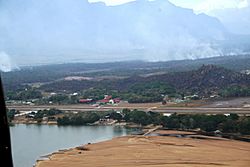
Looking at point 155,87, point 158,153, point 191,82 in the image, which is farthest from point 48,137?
point 191,82

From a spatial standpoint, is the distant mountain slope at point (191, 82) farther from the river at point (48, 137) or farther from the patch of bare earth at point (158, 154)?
the patch of bare earth at point (158, 154)

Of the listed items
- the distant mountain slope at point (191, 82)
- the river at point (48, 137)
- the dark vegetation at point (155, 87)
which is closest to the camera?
the river at point (48, 137)

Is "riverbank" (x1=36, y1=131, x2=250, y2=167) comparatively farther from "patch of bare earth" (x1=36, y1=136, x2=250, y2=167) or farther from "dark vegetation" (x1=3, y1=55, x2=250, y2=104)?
"dark vegetation" (x1=3, y1=55, x2=250, y2=104)

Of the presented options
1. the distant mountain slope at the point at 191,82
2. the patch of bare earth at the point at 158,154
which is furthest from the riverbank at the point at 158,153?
the distant mountain slope at the point at 191,82

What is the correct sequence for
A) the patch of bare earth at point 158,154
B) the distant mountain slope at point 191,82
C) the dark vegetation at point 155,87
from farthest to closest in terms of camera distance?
the distant mountain slope at point 191,82 → the dark vegetation at point 155,87 → the patch of bare earth at point 158,154

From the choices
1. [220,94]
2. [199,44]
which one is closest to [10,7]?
[199,44]

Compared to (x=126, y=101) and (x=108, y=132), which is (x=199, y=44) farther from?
(x=108, y=132)
